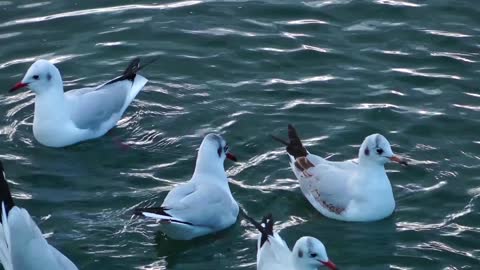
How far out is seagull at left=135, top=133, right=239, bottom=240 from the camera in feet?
37.6

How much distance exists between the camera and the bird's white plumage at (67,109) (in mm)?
13367

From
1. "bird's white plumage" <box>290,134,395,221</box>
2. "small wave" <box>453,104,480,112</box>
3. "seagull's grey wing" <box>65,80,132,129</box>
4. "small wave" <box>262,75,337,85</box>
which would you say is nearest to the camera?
"bird's white plumage" <box>290,134,395,221</box>

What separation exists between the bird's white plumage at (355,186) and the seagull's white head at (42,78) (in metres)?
2.88

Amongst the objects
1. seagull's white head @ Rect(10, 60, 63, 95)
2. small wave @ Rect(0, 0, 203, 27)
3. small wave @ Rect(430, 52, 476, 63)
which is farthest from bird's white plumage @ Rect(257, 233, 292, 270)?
small wave @ Rect(0, 0, 203, 27)

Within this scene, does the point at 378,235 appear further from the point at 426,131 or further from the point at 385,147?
the point at 426,131

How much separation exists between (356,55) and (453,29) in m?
1.57

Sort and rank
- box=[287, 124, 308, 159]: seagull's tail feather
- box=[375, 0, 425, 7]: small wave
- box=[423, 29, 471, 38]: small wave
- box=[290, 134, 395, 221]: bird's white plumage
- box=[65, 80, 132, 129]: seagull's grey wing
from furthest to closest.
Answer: box=[375, 0, 425, 7]: small wave → box=[423, 29, 471, 38]: small wave → box=[65, 80, 132, 129]: seagull's grey wing → box=[287, 124, 308, 159]: seagull's tail feather → box=[290, 134, 395, 221]: bird's white plumage

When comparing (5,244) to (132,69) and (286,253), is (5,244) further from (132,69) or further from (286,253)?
(132,69)

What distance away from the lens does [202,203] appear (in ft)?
38.4

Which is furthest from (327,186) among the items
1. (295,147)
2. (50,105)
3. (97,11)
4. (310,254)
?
(97,11)

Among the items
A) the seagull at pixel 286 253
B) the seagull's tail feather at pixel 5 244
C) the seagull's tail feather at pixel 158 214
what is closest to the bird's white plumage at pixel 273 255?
the seagull at pixel 286 253

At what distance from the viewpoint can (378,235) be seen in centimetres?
1185

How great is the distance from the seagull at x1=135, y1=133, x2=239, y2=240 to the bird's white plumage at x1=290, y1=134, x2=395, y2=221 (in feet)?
2.79

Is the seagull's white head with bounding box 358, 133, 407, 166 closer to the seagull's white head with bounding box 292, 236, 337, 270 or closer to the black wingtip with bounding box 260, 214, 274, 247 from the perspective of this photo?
the black wingtip with bounding box 260, 214, 274, 247
